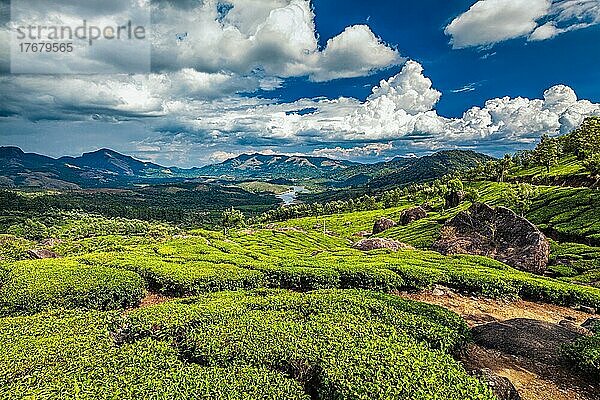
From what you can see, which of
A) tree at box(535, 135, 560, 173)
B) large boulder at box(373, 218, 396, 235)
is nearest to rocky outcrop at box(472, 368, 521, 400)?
large boulder at box(373, 218, 396, 235)

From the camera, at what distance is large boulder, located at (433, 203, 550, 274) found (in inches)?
1831

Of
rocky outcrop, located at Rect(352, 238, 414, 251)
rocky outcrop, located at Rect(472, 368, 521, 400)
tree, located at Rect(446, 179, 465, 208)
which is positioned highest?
tree, located at Rect(446, 179, 465, 208)

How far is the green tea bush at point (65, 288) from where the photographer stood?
23.0 metres

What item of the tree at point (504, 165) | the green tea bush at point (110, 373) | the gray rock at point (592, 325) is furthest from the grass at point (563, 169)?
the green tea bush at point (110, 373)

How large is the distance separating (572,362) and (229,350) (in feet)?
54.0

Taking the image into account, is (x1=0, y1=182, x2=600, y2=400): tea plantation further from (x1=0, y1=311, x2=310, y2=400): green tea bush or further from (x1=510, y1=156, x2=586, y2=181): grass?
(x1=510, y1=156, x2=586, y2=181): grass

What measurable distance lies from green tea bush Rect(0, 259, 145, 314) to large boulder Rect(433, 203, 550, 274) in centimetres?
4735

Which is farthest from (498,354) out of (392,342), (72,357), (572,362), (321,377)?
(72,357)

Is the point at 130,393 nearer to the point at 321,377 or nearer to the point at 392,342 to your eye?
the point at 321,377

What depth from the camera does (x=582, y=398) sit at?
49.4 ft

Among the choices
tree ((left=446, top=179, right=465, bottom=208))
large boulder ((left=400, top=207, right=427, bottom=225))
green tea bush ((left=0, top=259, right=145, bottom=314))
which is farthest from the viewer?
tree ((left=446, top=179, right=465, bottom=208))

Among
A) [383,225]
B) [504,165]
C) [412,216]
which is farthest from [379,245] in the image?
[504,165]

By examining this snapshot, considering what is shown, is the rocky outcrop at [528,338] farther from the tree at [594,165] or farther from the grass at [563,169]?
the grass at [563,169]

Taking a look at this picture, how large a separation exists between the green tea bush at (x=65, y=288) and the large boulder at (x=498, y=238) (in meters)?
47.4
